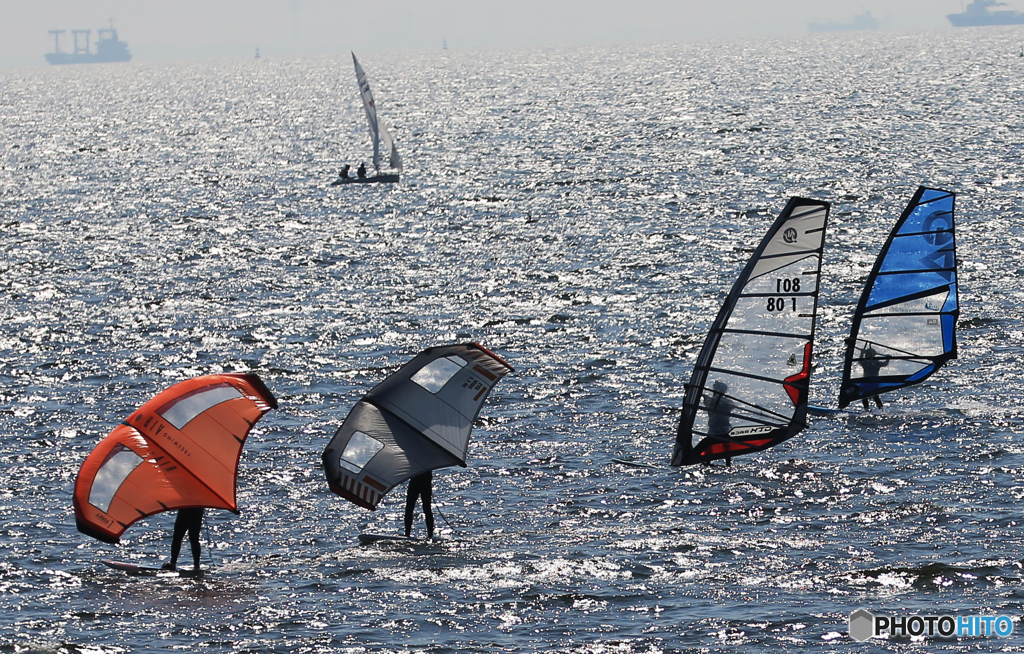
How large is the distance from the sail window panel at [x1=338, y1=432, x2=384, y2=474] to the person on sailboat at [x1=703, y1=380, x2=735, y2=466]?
994 cm

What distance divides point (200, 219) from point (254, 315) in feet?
107

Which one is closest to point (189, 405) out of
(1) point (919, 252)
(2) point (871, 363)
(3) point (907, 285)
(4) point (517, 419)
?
(4) point (517, 419)

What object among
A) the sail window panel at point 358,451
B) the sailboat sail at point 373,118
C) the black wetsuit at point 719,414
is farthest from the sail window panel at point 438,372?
the sailboat sail at point 373,118

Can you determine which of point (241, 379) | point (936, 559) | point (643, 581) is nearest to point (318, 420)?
point (241, 379)

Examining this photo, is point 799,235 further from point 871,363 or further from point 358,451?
point 358,451

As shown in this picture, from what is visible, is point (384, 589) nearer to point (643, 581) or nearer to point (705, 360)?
point (643, 581)

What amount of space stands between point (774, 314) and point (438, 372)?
9219 mm

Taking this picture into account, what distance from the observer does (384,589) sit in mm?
26453

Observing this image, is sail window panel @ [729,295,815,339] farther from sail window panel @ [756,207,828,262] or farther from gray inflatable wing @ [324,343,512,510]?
gray inflatable wing @ [324,343,512,510]

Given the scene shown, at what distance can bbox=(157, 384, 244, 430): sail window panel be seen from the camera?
26.4 meters

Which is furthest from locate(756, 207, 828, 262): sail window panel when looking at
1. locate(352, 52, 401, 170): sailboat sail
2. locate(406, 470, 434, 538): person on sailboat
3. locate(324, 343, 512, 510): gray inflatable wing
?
locate(352, 52, 401, 170): sailboat sail

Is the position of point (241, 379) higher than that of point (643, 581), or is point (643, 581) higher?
point (241, 379)

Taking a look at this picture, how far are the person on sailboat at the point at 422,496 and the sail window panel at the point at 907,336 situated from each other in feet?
58.7

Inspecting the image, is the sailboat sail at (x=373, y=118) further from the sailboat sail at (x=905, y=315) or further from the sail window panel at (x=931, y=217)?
the sail window panel at (x=931, y=217)
